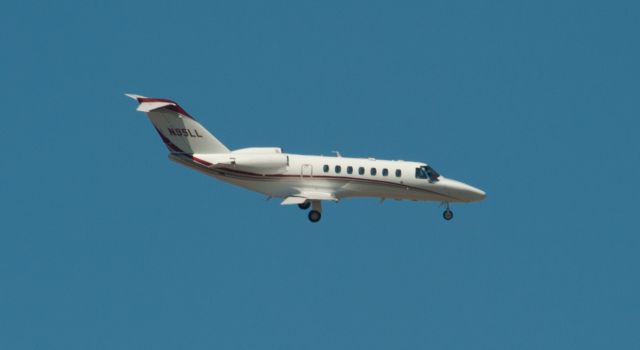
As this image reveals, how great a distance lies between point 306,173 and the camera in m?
157

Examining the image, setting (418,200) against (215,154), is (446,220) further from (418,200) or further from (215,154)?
(215,154)

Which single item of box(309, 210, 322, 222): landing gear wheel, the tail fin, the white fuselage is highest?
the tail fin

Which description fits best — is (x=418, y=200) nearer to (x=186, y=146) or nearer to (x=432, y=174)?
(x=432, y=174)

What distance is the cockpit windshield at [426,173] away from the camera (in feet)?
519

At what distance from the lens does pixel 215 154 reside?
157 meters

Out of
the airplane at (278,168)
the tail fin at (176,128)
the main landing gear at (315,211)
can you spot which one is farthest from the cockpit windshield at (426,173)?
the tail fin at (176,128)

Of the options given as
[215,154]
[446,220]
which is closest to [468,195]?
[446,220]

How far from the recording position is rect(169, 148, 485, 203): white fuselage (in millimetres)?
156500

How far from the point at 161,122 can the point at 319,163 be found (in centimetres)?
747

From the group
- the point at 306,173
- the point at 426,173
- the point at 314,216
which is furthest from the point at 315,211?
the point at 426,173

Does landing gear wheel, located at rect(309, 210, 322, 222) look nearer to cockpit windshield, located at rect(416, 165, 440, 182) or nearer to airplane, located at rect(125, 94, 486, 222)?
airplane, located at rect(125, 94, 486, 222)

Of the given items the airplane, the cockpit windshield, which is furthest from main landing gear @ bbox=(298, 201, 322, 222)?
the cockpit windshield

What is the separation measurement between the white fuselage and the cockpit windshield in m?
0.37

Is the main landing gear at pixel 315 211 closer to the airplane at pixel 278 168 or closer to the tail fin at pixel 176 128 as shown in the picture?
the airplane at pixel 278 168
